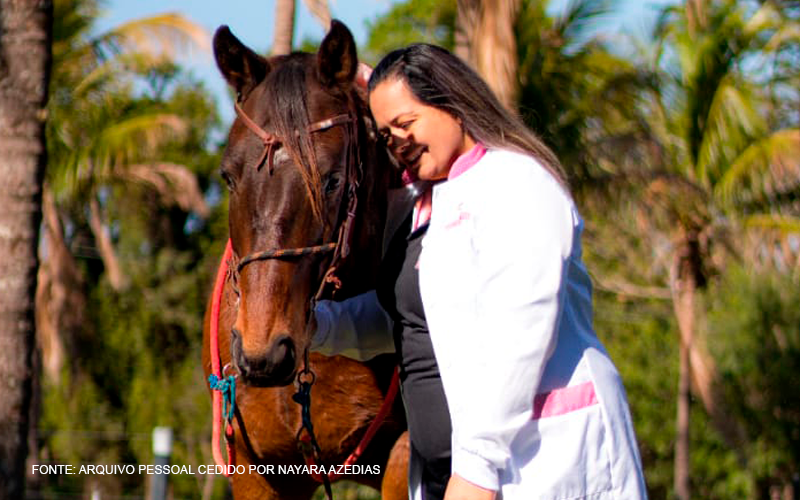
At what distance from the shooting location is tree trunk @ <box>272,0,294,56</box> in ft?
22.9

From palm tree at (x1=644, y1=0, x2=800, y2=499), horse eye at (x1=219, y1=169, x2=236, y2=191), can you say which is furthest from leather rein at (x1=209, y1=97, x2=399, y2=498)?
palm tree at (x1=644, y1=0, x2=800, y2=499)

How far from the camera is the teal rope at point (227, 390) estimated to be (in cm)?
368

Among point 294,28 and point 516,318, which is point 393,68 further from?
point 294,28

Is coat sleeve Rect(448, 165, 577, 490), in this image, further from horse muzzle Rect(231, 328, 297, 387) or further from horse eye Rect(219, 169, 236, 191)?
horse eye Rect(219, 169, 236, 191)

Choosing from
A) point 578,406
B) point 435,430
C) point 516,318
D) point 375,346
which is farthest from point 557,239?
point 375,346

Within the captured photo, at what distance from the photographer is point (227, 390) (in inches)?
145

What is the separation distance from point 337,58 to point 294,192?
519mm

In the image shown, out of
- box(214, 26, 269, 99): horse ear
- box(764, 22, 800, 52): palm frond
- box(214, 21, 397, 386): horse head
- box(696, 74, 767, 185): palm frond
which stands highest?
box(764, 22, 800, 52): palm frond

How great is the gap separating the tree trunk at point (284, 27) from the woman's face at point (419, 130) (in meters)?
4.53

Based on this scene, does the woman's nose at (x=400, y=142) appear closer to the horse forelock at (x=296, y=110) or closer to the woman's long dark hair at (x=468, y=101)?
the woman's long dark hair at (x=468, y=101)

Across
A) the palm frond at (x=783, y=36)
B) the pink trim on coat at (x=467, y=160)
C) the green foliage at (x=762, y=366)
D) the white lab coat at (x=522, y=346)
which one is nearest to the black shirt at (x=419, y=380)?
the white lab coat at (x=522, y=346)

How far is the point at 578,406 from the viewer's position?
226 centimetres

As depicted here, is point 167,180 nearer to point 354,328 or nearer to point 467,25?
point 467,25

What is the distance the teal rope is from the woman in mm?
1276
